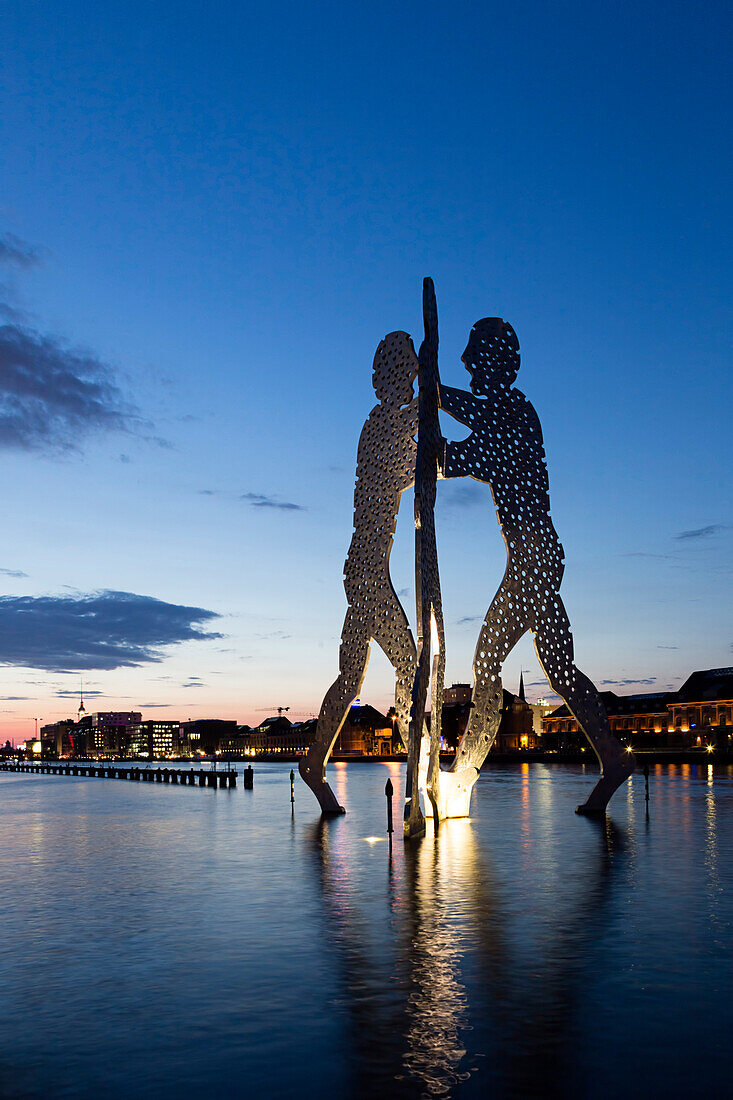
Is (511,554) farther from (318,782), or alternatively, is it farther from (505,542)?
(318,782)

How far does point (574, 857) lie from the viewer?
19500 millimetres

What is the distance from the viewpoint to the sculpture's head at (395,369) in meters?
26.5

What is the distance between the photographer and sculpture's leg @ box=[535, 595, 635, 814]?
2552 cm

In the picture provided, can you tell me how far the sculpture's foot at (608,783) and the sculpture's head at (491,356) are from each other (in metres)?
10.2

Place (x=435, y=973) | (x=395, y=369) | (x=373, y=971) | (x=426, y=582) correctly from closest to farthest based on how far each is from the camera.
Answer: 1. (x=435, y=973)
2. (x=373, y=971)
3. (x=426, y=582)
4. (x=395, y=369)

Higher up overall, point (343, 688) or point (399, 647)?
point (399, 647)

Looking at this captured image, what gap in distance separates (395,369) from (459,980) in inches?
762

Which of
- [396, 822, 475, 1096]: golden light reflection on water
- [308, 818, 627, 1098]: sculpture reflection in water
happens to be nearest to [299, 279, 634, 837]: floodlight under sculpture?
[396, 822, 475, 1096]: golden light reflection on water

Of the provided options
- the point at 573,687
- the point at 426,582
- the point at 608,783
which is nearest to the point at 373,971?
the point at 426,582

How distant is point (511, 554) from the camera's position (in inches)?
1024

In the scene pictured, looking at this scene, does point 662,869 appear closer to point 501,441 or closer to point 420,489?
point 420,489

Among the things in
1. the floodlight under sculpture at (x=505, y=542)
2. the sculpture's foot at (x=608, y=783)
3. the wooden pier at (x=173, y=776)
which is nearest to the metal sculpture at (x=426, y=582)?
the floodlight under sculpture at (x=505, y=542)

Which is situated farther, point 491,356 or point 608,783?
point 608,783

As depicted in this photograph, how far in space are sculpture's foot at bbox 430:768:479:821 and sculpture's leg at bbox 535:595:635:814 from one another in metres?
3.16
